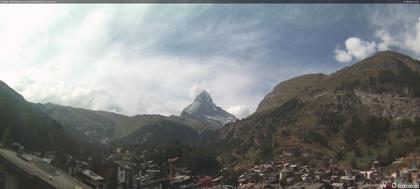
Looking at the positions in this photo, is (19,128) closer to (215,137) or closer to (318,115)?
(215,137)

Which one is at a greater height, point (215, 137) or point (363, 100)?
point (363, 100)

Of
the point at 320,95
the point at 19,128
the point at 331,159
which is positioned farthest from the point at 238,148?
the point at 320,95

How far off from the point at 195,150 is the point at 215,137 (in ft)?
40.8

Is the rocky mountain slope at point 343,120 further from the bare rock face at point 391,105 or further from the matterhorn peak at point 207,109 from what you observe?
the matterhorn peak at point 207,109

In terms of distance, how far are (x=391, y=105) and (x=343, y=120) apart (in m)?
16.6

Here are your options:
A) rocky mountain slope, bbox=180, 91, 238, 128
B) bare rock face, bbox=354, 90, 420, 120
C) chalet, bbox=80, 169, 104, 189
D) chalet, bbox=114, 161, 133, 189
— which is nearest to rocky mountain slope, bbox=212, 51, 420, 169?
bare rock face, bbox=354, 90, 420, 120

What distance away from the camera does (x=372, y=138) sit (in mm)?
46938

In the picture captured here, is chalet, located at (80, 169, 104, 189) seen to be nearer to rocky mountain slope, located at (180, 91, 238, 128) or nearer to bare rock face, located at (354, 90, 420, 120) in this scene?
rocky mountain slope, located at (180, 91, 238, 128)

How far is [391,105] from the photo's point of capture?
62.6 metres

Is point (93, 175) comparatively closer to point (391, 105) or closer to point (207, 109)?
point (207, 109)

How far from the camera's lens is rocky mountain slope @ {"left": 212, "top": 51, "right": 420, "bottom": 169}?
38.5 meters

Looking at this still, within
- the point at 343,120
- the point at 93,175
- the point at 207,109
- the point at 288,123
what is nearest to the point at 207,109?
the point at 207,109

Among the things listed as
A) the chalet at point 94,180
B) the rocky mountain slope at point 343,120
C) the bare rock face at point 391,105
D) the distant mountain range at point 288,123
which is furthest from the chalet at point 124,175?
the bare rock face at point 391,105

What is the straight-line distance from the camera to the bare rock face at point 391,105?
55884mm
